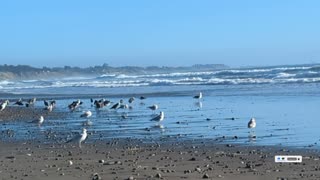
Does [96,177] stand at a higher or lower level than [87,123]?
higher

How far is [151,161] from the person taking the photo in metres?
12.0

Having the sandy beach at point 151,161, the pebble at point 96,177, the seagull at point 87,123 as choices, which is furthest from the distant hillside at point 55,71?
the pebble at point 96,177

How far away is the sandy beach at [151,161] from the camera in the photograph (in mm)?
10391

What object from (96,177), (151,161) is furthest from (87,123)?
(96,177)

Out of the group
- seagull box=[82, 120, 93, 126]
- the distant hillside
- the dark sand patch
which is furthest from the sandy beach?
the distant hillside

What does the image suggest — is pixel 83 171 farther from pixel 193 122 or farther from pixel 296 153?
pixel 193 122

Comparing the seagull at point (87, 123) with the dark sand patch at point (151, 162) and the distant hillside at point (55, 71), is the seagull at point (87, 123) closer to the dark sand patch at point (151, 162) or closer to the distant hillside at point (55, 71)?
the dark sand patch at point (151, 162)

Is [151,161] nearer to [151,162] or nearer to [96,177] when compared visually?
[151,162]

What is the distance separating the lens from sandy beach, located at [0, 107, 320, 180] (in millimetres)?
10391

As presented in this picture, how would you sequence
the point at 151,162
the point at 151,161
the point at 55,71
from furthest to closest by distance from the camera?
the point at 55,71, the point at 151,161, the point at 151,162

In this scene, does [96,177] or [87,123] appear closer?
[96,177]

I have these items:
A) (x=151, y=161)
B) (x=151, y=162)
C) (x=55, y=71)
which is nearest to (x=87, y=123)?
(x=151, y=161)

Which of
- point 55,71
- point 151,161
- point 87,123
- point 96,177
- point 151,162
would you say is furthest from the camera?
point 55,71

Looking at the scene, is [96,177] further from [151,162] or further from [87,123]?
[87,123]
